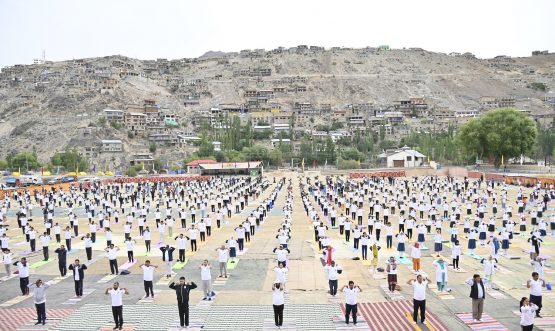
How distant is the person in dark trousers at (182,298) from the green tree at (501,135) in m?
69.1

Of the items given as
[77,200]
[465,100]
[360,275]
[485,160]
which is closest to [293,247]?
[360,275]

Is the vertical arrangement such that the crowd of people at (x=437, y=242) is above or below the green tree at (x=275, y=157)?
below

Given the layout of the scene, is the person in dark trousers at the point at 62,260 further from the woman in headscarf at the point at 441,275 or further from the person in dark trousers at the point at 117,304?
the woman in headscarf at the point at 441,275

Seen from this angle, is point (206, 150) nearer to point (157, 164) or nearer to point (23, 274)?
point (157, 164)

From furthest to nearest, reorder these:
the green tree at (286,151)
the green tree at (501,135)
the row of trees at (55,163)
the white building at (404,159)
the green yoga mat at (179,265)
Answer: the green tree at (286,151), the row of trees at (55,163), the white building at (404,159), the green tree at (501,135), the green yoga mat at (179,265)

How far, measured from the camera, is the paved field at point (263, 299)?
11.9m

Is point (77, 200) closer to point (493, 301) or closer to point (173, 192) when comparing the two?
point (173, 192)

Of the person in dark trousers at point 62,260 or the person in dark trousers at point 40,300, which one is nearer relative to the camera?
the person in dark trousers at point 40,300

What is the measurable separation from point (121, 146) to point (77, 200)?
286 ft

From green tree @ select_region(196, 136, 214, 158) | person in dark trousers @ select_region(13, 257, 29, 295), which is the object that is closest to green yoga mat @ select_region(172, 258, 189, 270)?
person in dark trousers @ select_region(13, 257, 29, 295)

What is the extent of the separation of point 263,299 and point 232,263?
4547 mm

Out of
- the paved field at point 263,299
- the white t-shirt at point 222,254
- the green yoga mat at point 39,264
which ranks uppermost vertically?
the white t-shirt at point 222,254

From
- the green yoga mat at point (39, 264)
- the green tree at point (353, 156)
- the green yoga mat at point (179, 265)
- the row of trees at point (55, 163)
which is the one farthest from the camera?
the green tree at point (353, 156)

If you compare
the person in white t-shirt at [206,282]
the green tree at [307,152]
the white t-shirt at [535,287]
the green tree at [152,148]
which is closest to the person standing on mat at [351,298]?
the white t-shirt at [535,287]
